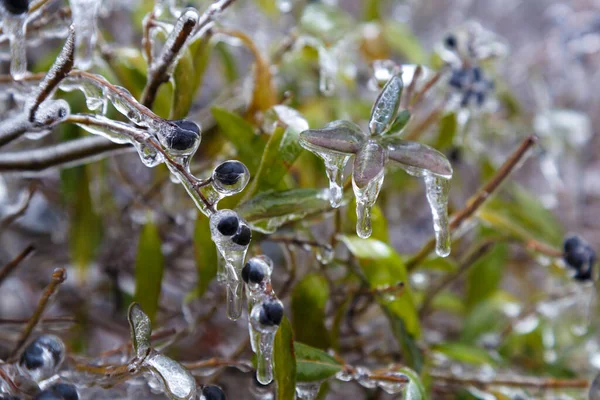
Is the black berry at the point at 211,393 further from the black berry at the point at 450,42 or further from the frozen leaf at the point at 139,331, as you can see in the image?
the black berry at the point at 450,42

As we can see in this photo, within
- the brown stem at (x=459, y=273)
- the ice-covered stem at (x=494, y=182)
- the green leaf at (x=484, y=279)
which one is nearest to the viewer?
the ice-covered stem at (x=494, y=182)

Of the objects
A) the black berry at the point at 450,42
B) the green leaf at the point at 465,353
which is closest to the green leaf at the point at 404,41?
the black berry at the point at 450,42

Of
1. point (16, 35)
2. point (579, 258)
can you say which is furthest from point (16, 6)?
point (579, 258)

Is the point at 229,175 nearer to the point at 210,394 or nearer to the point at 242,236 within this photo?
the point at 242,236

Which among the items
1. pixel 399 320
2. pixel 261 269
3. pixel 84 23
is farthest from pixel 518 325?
pixel 84 23

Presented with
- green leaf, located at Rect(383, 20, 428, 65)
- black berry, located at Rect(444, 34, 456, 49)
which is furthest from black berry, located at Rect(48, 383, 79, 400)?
green leaf, located at Rect(383, 20, 428, 65)

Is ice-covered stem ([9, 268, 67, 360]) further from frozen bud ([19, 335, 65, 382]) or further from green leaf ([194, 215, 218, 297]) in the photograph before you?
green leaf ([194, 215, 218, 297])
